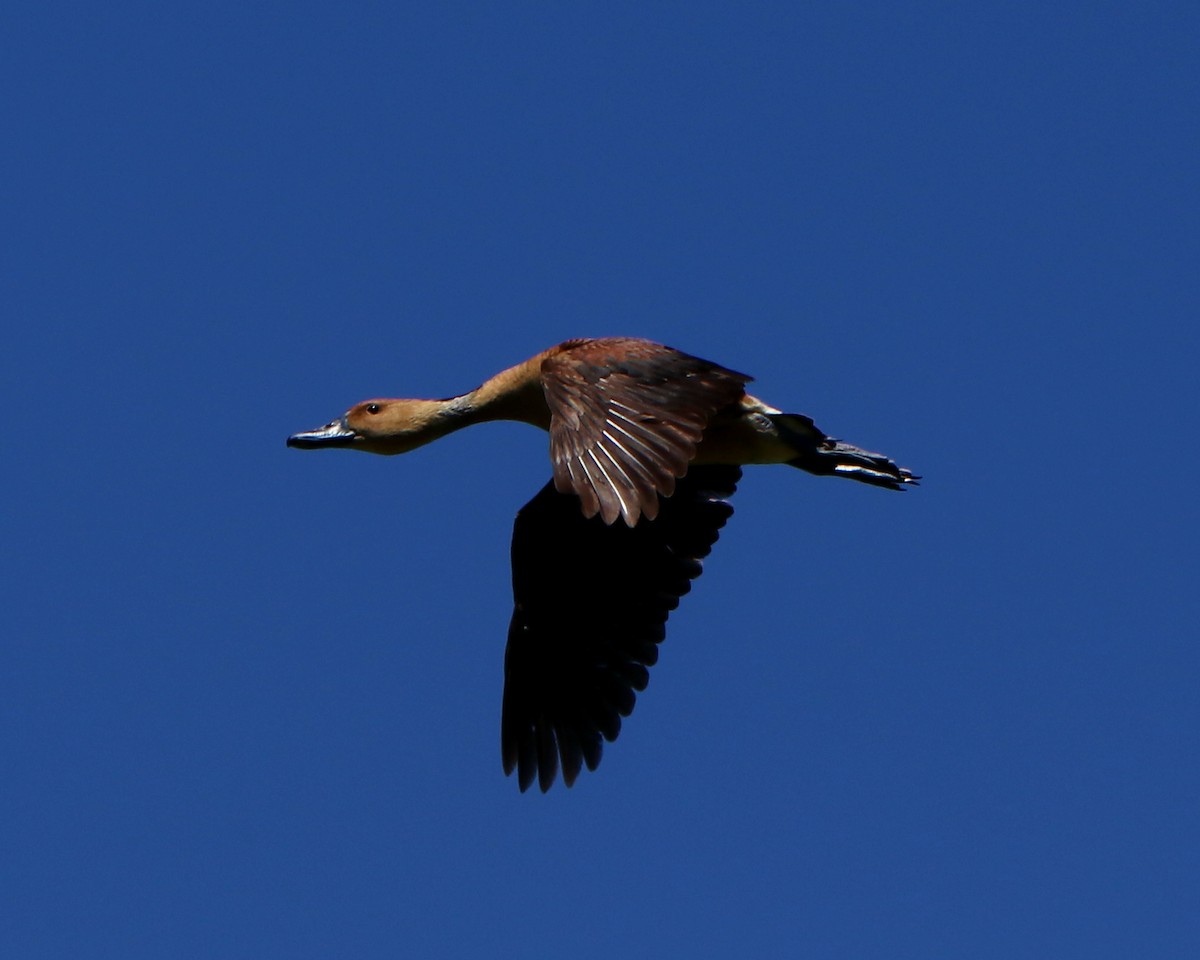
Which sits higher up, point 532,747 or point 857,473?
point 857,473

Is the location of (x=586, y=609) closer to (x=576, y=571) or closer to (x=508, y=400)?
(x=576, y=571)

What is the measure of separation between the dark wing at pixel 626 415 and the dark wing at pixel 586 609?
53.0 inches

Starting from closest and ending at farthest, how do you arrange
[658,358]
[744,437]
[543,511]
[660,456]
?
1. [660,456]
2. [658,358]
3. [744,437]
4. [543,511]

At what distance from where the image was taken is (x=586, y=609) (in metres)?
9.73

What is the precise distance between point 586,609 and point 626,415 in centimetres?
218

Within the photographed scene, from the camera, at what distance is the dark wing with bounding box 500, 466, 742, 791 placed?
9.62 m

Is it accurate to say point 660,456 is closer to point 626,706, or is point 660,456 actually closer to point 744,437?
point 744,437

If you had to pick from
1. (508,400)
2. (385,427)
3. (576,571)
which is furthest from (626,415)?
(385,427)

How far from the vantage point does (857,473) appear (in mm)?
9203

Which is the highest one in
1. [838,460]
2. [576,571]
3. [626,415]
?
[838,460]

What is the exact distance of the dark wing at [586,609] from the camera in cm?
962

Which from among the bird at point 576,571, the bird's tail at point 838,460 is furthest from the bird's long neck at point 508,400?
the bird's tail at point 838,460

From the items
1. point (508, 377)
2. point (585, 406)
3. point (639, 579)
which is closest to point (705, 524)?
point (639, 579)

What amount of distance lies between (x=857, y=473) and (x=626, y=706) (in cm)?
165
